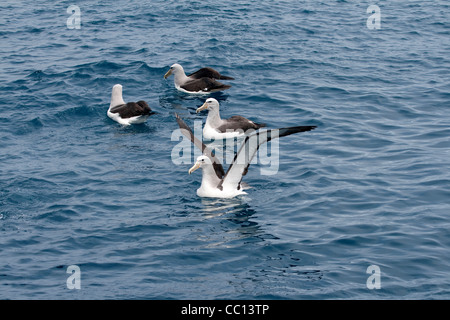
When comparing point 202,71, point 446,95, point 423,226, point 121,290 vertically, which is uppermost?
point 202,71

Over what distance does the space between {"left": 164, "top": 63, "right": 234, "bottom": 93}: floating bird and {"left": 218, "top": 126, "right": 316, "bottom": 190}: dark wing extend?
738 centimetres

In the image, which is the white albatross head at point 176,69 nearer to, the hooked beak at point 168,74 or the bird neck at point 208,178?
the hooked beak at point 168,74

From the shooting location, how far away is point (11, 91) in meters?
21.9

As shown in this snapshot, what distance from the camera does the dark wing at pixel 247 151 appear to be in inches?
514

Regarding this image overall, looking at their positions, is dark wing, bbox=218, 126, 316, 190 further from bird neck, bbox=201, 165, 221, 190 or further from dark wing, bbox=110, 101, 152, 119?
dark wing, bbox=110, 101, 152, 119

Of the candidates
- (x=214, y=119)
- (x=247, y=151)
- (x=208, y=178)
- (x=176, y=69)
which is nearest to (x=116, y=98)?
(x=176, y=69)

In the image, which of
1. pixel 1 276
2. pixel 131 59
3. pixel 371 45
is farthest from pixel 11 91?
pixel 371 45

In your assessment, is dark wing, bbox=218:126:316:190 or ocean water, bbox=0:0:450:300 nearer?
ocean water, bbox=0:0:450:300

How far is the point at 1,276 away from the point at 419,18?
74.6 feet

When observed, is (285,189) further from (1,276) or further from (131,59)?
(131,59)

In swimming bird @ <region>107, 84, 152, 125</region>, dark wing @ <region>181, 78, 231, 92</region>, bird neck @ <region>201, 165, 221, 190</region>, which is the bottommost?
bird neck @ <region>201, 165, 221, 190</region>

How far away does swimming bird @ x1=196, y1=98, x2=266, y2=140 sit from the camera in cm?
1925

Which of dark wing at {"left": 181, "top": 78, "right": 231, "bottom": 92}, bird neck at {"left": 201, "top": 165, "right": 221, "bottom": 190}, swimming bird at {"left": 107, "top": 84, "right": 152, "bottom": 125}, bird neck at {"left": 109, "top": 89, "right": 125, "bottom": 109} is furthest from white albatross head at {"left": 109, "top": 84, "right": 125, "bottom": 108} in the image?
bird neck at {"left": 201, "top": 165, "right": 221, "bottom": 190}

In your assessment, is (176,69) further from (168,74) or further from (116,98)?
(116,98)
